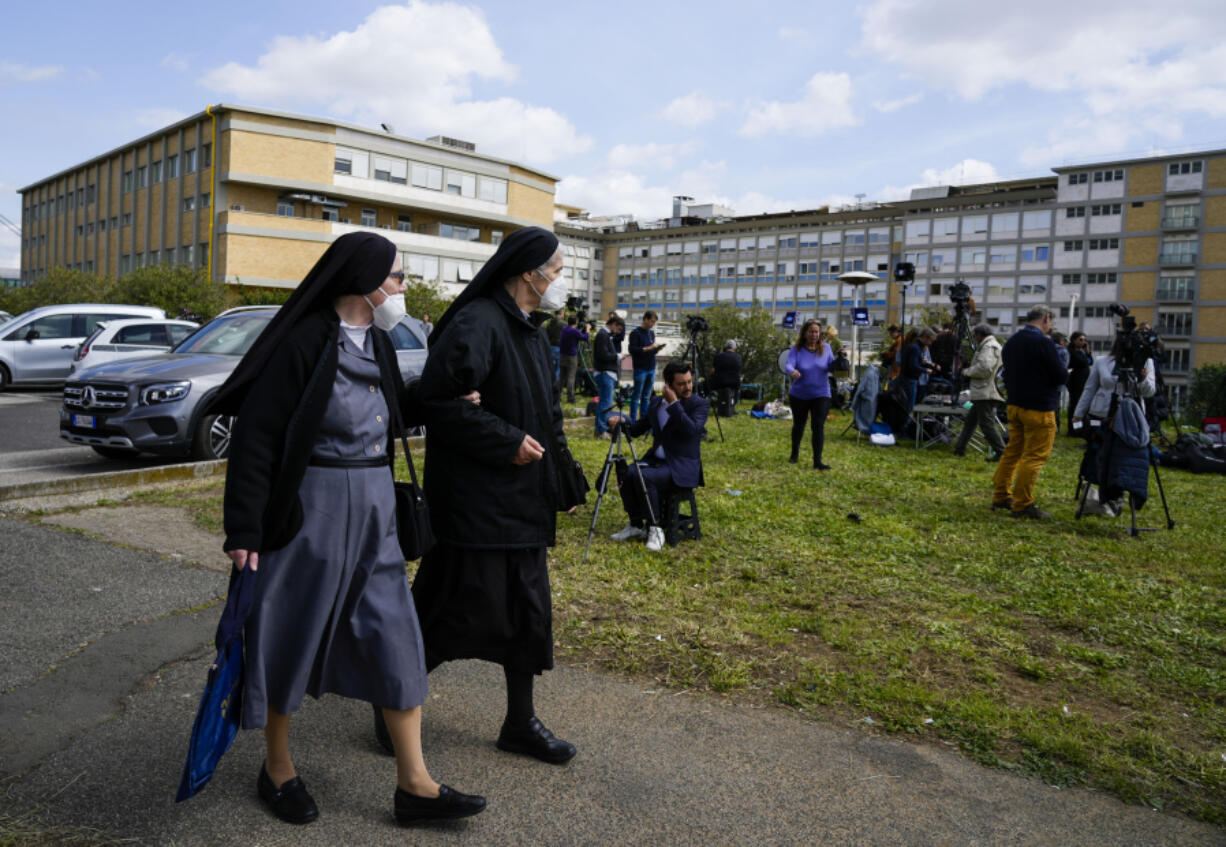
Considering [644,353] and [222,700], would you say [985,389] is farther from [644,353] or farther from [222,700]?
A: [222,700]

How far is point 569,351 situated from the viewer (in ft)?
65.6

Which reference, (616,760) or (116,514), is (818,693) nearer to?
(616,760)

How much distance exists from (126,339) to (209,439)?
9675 millimetres

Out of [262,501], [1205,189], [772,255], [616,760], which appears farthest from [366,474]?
[772,255]

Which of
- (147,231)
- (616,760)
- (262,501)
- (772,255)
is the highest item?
(772,255)

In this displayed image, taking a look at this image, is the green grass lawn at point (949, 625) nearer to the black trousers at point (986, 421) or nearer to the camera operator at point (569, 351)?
the black trousers at point (986, 421)

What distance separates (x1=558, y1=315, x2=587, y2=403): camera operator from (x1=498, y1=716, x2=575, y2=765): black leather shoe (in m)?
16.4

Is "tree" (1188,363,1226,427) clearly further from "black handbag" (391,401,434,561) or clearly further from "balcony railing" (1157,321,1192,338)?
"balcony railing" (1157,321,1192,338)

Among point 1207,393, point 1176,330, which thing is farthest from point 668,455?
point 1176,330

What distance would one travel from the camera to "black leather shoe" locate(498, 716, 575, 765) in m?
3.37

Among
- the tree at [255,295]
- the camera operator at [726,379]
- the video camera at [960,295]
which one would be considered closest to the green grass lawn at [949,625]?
the video camera at [960,295]

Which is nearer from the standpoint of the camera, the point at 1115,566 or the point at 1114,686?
the point at 1114,686

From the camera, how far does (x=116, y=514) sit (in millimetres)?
7469

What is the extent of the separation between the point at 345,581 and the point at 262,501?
0.37 metres
